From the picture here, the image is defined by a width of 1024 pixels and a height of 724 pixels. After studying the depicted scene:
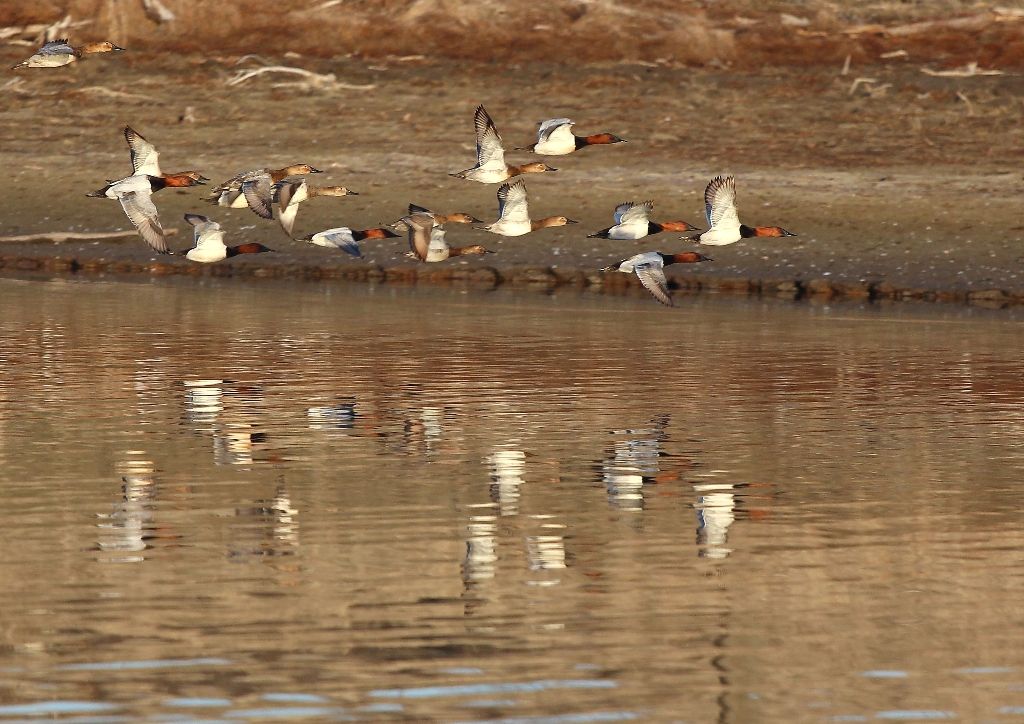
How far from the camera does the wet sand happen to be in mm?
35812

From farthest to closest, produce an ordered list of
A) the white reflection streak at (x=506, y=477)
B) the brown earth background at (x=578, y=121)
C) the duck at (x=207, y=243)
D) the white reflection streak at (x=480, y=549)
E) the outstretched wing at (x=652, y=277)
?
the brown earth background at (x=578, y=121), the duck at (x=207, y=243), the outstretched wing at (x=652, y=277), the white reflection streak at (x=506, y=477), the white reflection streak at (x=480, y=549)

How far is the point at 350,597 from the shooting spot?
12.8 metres

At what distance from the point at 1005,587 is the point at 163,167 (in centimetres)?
3069

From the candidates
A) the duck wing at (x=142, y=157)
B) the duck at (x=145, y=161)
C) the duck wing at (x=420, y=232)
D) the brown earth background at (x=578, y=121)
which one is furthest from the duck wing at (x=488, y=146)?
the brown earth background at (x=578, y=121)

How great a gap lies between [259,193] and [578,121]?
1528 centimetres

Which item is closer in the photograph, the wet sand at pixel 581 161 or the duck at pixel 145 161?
the duck at pixel 145 161

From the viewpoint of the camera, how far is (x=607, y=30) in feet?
153

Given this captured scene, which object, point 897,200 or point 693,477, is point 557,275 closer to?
point 897,200

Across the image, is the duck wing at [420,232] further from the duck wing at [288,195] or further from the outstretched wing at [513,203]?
the duck wing at [288,195]

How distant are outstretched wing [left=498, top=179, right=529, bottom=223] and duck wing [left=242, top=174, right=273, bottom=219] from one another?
314cm

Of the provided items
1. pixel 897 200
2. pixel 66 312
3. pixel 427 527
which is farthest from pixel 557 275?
pixel 427 527

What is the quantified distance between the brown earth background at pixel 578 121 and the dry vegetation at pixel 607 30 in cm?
5

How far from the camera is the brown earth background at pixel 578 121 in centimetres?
3634

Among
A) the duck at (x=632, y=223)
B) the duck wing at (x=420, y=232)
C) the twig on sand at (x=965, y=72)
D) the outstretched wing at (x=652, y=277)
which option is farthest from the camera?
the twig on sand at (x=965, y=72)
